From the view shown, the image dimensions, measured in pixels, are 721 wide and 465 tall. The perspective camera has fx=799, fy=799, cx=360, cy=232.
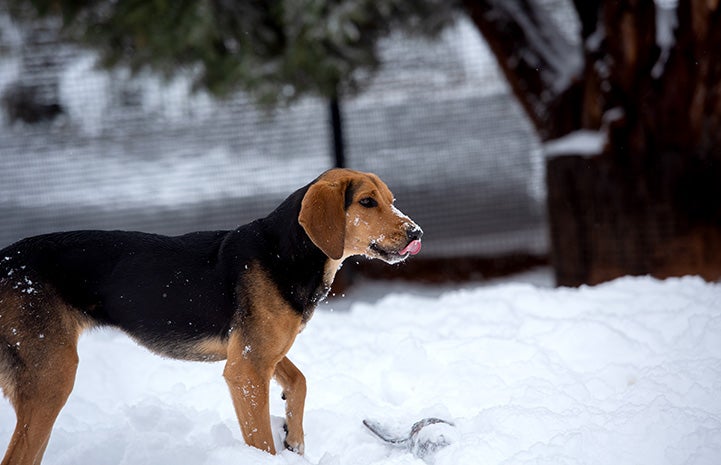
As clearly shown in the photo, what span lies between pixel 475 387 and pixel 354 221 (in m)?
1.42

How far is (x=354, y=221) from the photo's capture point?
12.9 ft

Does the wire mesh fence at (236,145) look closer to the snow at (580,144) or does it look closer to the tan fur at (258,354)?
the snow at (580,144)

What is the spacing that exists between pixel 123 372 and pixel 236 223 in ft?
13.6

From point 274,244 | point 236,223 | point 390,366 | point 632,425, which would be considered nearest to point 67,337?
point 274,244

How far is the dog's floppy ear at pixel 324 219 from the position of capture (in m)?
3.79

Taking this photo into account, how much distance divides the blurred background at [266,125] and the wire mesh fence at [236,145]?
0.06 ft

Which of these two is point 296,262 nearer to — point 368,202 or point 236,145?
point 368,202

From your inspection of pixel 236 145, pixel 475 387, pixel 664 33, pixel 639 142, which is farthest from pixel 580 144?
pixel 475 387

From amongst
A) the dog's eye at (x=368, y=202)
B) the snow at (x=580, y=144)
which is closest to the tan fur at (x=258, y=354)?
the dog's eye at (x=368, y=202)

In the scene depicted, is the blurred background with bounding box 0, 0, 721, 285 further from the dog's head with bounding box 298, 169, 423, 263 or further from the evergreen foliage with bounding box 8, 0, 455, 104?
the dog's head with bounding box 298, 169, 423, 263

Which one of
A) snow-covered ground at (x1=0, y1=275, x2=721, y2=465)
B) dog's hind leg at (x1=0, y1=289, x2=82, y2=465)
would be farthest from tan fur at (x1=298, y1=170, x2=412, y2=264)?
dog's hind leg at (x1=0, y1=289, x2=82, y2=465)

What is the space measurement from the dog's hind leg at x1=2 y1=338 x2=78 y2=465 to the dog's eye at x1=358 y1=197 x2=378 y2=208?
1.56m

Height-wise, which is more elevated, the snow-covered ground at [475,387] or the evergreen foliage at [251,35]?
the evergreen foliage at [251,35]

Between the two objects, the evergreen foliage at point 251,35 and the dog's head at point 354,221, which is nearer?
the dog's head at point 354,221
